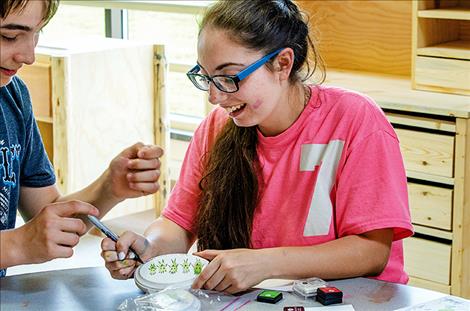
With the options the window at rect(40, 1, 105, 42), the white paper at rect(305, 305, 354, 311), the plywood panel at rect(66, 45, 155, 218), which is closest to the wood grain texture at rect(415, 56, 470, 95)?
the plywood panel at rect(66, 45, 155, 218)

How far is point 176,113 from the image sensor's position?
4.77 meters

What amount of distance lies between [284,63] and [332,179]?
0.91ft

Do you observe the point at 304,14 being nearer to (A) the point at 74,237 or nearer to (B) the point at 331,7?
(A) the point at 74,237

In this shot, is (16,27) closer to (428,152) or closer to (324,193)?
(324,193)

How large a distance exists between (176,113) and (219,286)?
124 inches

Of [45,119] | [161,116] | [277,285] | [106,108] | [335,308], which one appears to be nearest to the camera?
[335,308]

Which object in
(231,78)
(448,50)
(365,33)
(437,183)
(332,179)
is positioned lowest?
(437,183)

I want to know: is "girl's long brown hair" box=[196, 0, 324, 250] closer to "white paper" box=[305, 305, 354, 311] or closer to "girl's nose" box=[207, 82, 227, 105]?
"girl's nose" box=[207, 82, 227, 105]

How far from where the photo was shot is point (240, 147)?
6.55 feet

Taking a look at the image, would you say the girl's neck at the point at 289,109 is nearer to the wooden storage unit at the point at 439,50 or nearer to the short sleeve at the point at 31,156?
the short sleeve at the point at 31,156

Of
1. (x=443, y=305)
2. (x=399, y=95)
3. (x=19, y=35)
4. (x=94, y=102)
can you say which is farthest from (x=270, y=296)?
(x=94, y=102)

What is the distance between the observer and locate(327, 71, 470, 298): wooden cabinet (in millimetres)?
2943

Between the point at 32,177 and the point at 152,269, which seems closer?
the point at 152,269

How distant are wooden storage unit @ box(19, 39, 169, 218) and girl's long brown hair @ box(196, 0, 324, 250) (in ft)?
5.93
